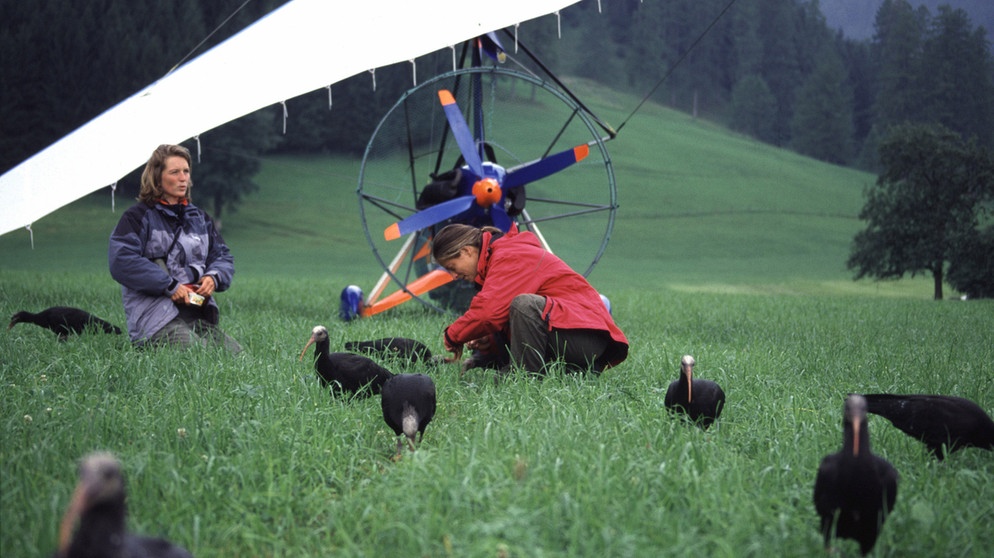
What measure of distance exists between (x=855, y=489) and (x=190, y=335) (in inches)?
190

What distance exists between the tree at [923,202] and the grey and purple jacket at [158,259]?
78.8ft

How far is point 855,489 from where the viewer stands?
8.57 ft

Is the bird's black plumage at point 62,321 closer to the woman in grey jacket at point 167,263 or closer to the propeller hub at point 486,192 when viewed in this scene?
the woman in grey jacket at point 167,263

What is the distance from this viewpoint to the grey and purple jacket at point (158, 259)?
231 inches

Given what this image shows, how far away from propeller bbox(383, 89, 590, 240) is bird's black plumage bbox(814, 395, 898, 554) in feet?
21.2

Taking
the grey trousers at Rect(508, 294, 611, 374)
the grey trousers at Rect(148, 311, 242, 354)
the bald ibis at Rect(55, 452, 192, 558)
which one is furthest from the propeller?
the bald ibis at Rect(55, 452, 192, 558)

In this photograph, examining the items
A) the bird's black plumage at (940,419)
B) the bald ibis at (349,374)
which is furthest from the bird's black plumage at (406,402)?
the bird's black plumage at (940,419)

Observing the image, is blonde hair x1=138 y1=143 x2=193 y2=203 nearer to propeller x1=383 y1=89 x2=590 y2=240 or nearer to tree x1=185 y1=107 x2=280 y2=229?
propeller x1=383 y1=89 x2=590 y2=240

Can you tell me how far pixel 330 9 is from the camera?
344 inches

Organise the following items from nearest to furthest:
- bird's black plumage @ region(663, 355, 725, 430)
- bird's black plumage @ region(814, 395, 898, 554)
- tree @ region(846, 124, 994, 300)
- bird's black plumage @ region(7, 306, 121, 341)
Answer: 1. bird's black plumage @ region(814, 395, 898, 554)
2. bird's black plumage @ region(663, 355, 725, 430)
3. bird's black plumage @ region(7, 306, 121, 341)
4. tree @ region(846, 124, 994, 300)

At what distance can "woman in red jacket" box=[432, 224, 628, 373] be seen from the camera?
5.15 m

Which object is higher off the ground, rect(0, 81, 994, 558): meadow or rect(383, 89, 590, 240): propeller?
rect(383, 89, 590, 240): propeller

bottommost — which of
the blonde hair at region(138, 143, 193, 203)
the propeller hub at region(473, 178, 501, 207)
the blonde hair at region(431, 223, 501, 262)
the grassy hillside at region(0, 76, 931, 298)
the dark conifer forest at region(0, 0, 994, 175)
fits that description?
the grassy hillside at region(0, 76, 931, 298)

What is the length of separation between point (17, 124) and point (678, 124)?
44696mm
